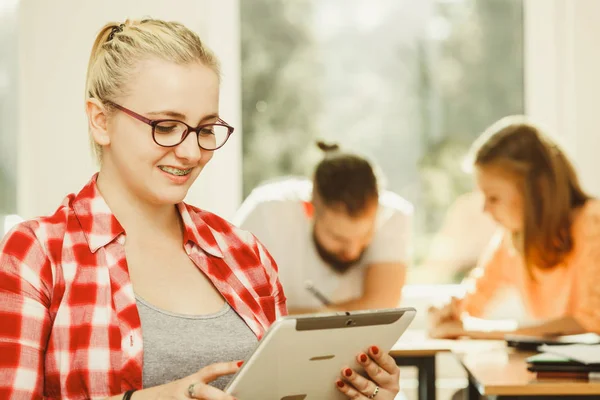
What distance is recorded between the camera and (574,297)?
304 cm

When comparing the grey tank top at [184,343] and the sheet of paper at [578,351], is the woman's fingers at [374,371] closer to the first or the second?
the grey tank top at [184,343]

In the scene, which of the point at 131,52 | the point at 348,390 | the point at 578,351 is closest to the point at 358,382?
the point at 348,390

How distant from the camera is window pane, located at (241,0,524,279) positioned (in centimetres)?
404

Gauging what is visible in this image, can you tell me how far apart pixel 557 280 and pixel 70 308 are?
2227 millimetres

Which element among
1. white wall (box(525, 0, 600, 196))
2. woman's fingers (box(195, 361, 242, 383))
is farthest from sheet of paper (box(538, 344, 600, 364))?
white wall (box(525, 0, 600, 196))

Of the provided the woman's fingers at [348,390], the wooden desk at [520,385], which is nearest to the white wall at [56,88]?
the wooden desk at [520,385]

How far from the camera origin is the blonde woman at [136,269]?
1.28 metres

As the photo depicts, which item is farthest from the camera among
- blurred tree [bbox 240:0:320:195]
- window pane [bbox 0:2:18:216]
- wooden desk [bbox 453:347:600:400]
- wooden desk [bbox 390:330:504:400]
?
blurred tree [bbox 240:0:320:195]

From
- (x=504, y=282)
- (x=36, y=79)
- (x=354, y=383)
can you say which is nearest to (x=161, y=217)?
(x=354, y=383)

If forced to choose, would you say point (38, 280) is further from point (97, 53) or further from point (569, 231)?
point (569, 231)

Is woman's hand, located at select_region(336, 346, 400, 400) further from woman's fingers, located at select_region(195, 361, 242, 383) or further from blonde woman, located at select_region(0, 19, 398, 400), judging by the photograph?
woman's fingers, located at select_region(195, 361, 242, 383)

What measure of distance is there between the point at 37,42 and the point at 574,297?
2.47m

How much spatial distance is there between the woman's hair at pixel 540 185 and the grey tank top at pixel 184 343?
188cm

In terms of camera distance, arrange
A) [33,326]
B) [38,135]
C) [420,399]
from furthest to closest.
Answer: [38,135] → [420,399] → [33,326]
